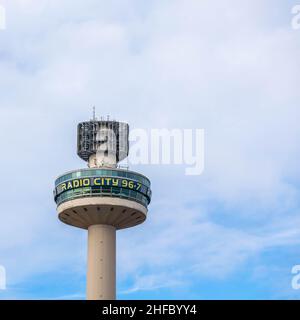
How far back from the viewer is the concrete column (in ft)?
607

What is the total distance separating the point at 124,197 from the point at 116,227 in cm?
1026

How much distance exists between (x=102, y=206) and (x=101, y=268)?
1445 centimetres

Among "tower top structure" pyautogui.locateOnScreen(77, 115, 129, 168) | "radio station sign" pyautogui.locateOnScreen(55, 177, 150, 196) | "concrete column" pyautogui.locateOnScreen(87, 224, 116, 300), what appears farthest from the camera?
"tower top structure" pyautogui.locateOnScreen(77, 115, 129, 168)

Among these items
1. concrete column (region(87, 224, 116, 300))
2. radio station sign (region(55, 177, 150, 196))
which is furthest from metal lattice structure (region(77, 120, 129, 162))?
concrete column (region(87, 224, 116, 300))

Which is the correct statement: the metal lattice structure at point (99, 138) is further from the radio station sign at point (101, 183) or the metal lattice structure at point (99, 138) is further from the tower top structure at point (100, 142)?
the radio station sign at point (101, 183)

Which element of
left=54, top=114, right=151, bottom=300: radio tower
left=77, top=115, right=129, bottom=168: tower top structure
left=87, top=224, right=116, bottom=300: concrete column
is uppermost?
left=77, top=115, right=129, bottom=168: tower top structure

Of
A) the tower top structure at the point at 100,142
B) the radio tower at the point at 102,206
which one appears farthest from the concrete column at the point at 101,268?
the tower top structure at the point at 100,142

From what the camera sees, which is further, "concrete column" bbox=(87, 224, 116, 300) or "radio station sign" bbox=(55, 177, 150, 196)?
"radio station sign" bbox=(55, 177, 150, 196)

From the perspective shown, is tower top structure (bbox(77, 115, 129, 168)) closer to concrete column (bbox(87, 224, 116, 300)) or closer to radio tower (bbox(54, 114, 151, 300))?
radio tower (bbox(54, 114, 151, 300))

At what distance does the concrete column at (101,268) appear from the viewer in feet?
607

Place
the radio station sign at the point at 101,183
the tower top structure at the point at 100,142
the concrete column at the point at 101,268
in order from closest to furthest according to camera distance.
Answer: the concrete column at the point at 101,268
the radio station sign at the point at 101,183
the tower top structure at the point at 100,142

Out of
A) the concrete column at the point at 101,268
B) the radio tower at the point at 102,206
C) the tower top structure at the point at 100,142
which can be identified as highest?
the tower top structure at the point at 100,142

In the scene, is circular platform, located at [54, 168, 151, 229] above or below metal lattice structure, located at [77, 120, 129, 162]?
below
